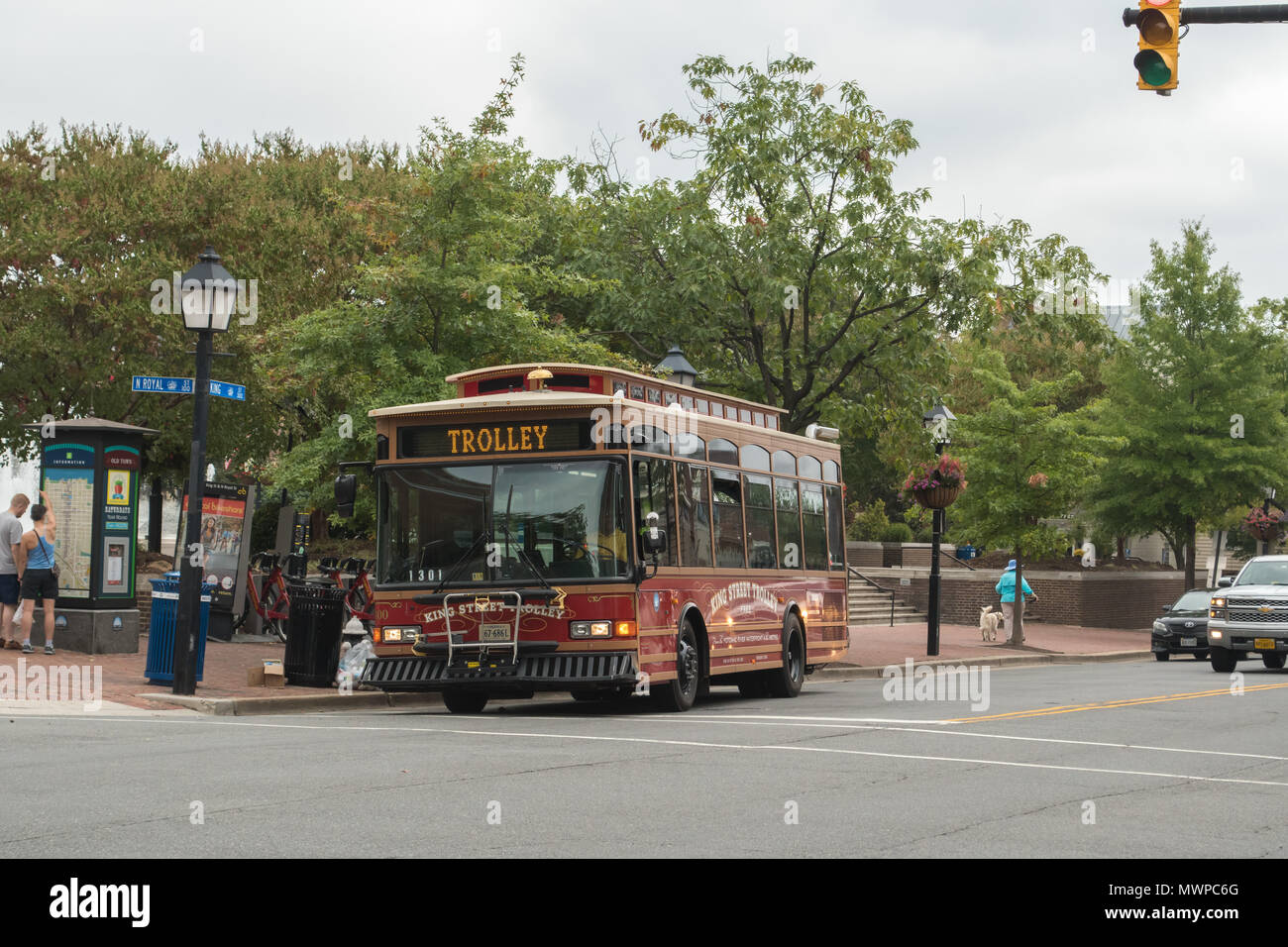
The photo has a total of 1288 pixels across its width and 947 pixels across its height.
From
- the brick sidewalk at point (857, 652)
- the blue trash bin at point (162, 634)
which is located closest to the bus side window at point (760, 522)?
the brick sidewalk at point (857, 652)

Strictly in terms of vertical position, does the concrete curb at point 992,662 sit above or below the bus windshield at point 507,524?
below

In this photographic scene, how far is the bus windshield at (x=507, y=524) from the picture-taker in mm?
14961

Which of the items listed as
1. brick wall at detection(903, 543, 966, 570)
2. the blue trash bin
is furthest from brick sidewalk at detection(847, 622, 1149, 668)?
the blue trash bin

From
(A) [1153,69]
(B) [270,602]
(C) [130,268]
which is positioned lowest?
(B) [270,602]

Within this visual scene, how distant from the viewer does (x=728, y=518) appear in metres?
17.7

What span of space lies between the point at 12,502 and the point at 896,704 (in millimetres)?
11021

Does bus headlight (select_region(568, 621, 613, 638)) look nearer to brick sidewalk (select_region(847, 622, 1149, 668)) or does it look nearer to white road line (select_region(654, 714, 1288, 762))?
white road line (select_region(654, 714, 1288, 762))

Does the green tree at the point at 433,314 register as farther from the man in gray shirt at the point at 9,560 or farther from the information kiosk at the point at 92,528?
the man in gray shirt at the point at 9,560

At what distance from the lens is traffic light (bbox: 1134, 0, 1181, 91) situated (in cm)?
1209

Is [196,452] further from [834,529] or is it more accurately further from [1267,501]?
[1267,501]

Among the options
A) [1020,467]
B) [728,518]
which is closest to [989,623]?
[1020,467]

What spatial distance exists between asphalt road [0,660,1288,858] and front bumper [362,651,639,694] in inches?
15.3

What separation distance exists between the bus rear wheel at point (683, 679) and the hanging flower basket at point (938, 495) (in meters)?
13.5

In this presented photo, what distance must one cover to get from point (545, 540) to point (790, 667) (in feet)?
18.5
